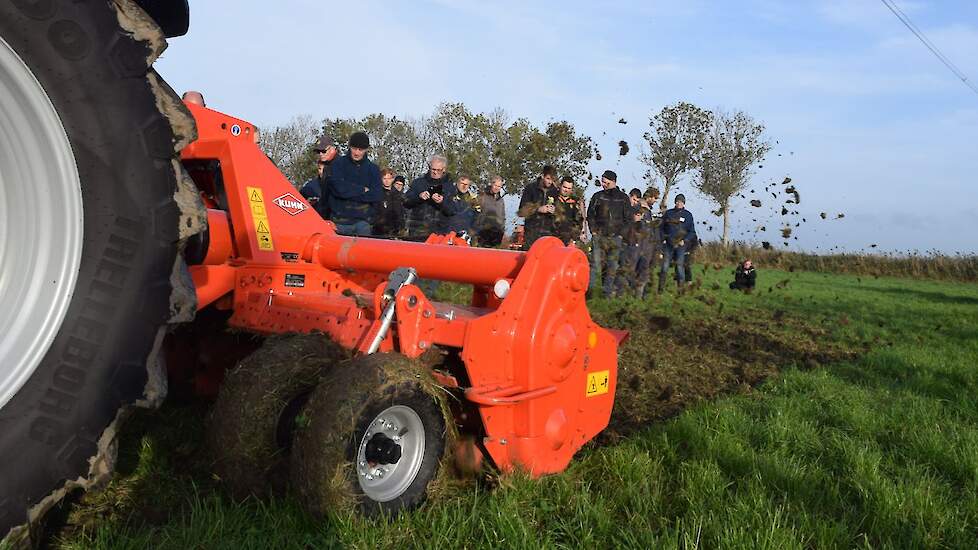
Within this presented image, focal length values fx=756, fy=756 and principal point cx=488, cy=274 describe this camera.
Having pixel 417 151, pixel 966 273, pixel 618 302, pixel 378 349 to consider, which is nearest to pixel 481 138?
pixel 417 151

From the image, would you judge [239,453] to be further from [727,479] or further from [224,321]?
[727,479]

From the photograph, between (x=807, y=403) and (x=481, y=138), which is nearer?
(x=807, y=403)

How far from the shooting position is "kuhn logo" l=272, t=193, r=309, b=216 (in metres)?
4.11

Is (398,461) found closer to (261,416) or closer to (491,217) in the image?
(261,416)

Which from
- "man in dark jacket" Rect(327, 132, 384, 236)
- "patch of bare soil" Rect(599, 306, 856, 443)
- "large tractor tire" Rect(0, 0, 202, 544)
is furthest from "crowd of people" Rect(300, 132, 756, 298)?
"large tractor tire" Rect(0, 0, 202, 544)

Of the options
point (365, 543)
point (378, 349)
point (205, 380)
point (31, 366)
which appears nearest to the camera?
point (31, 366)

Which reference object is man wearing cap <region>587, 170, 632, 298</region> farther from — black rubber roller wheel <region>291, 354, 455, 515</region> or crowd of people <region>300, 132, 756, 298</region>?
black rubber roller wheel <region>291, 354, 455, 515</region>

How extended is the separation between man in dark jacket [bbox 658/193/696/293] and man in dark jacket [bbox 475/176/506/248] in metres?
4.61

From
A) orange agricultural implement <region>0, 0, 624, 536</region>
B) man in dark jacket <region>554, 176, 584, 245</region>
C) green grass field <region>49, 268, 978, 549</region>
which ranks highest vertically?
man in dark jacket <region>554, 176, 584, 245</region>

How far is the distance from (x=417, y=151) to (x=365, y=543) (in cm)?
3532

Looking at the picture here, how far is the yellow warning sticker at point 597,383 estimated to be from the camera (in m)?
4.10

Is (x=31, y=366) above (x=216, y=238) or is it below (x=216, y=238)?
below

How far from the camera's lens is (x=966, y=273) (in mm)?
28594

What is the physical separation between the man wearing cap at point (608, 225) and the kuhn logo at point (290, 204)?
29.3 feet
